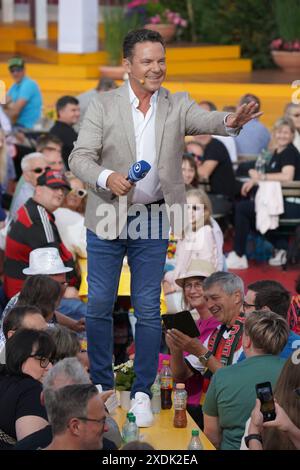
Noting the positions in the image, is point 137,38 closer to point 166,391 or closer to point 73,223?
point 166,391

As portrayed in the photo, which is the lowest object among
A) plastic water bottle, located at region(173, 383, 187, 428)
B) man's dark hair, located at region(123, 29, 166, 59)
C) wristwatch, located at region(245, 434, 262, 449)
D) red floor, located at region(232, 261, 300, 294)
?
red floor, located at region(232, 261, 300, 294)

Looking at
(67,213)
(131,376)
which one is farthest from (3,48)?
(131,376)

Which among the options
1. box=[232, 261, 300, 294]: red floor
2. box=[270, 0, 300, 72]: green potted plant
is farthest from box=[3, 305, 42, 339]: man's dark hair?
box=[270, 0, 300, 72]: green potted plant

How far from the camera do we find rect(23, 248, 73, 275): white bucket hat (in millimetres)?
7145

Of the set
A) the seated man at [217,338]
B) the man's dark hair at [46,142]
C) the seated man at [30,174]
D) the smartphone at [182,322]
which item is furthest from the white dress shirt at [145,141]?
the man's dark hair at [46,142]

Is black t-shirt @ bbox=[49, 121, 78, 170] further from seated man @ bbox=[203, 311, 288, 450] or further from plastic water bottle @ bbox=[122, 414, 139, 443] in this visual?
plastic water bottle @ bbox=[122, 414, 139, 443]

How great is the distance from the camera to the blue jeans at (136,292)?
529cm

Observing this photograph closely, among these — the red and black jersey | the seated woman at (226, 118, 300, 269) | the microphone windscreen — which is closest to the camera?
the microphone windscreen

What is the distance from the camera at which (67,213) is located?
26.9 feet

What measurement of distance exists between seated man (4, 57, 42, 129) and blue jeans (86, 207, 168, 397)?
7.97 metres

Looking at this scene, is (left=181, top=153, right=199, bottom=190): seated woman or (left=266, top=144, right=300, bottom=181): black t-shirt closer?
(left=181, top=153, right=199, bottom=190): seated woman

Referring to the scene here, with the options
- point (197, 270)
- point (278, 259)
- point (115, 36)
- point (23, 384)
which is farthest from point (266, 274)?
point (115, 36)

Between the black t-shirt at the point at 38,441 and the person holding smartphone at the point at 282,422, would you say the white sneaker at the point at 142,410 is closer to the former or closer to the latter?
the person holding smartphone at the point at 282,422

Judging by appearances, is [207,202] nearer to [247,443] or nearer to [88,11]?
[247,443]
